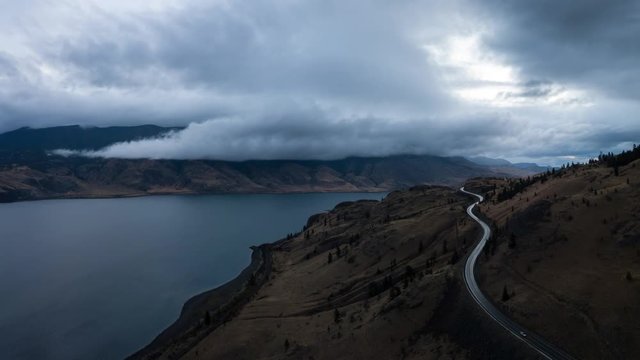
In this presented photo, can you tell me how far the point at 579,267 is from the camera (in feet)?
198

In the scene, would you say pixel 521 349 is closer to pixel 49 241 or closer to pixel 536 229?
pixel 536 229

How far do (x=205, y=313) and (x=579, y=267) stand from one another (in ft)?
231

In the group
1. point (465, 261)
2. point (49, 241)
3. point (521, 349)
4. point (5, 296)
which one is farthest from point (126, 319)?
point (49, 241)

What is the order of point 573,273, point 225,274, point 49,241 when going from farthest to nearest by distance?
point 49,241
point 225,274
point 573,273

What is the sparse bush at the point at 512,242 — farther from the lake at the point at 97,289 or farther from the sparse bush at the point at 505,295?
the lake at the point at 97,289

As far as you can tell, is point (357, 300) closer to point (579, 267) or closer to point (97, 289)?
point (579, 267)

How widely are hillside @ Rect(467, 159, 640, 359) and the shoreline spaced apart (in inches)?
1997

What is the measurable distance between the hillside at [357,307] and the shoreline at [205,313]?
0.30 meters

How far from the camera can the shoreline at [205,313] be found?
81062 mm

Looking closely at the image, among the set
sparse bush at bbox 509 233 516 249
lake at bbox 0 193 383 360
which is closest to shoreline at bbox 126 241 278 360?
lake at bbox 0 193 383 360

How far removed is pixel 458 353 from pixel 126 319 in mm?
74858

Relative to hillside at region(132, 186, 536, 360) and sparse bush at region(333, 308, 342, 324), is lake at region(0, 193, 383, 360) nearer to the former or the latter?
hillside at region(132, 186, 536, 360)

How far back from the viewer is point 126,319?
3888 inches

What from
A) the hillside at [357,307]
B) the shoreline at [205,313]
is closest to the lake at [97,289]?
the shoreline at [205,313]
